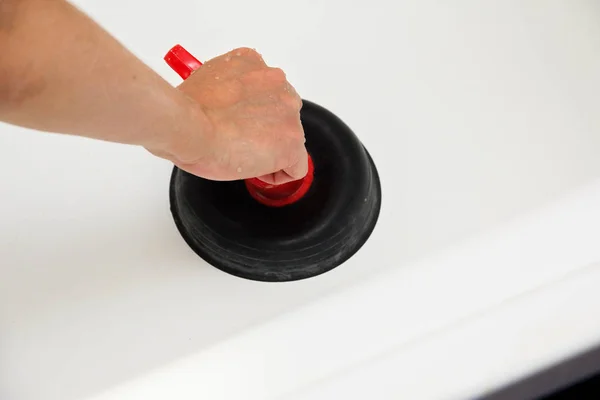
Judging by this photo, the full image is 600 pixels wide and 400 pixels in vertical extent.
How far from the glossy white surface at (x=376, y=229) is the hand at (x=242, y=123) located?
0.14 m

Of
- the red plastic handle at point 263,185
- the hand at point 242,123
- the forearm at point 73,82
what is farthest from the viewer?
the red plastic handle at point 263,185

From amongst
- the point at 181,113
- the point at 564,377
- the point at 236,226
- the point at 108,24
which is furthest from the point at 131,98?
the point at 108,24

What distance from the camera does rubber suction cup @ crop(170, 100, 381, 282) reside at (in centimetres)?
60

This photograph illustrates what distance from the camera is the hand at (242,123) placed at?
44 cm

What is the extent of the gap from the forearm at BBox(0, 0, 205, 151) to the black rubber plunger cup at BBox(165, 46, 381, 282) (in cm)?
21

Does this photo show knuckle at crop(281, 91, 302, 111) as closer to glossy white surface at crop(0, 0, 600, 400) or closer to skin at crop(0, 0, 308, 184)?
skin at crop(0, 0, 308, 184)

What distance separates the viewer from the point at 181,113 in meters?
0.39

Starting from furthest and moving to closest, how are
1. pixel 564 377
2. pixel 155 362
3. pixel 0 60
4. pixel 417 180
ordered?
pixel 417 180 → pixel 155 362 → pixel 564 377 → pixel 0 60

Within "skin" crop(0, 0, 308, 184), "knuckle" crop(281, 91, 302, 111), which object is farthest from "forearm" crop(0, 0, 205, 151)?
"knuckle" crop(281, 91, 302, 111)

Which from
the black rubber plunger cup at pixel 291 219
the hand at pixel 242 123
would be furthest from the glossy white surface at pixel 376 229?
the hand at pixel 242 123

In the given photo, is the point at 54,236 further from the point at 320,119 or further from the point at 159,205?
the point at 320,119

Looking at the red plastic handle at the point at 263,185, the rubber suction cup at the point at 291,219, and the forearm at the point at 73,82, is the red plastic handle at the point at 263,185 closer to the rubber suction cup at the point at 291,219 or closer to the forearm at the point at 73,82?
the rubber suction cup at the point at 291,219

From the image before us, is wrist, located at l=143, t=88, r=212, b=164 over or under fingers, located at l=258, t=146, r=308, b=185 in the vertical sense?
under

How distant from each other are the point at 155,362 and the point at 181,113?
29cm
